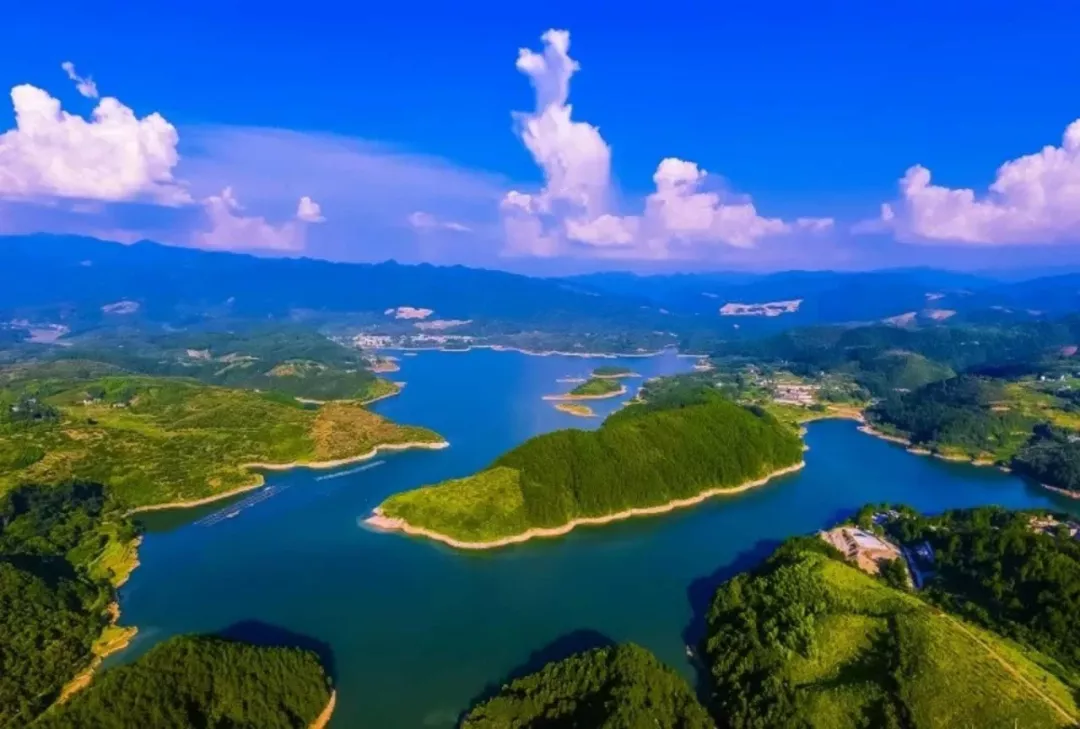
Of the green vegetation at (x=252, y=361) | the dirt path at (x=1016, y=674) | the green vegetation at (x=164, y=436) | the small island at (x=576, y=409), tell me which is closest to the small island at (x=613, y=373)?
the small island at (x=576, y=409)

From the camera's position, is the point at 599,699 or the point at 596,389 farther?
the point at 596,389

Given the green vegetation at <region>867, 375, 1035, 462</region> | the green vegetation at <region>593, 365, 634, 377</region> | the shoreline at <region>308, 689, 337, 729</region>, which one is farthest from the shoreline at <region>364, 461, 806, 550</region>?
the green vegetation at <region>593, 365, 634, 377</region>

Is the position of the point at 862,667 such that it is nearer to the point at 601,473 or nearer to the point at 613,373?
the point at 601,473

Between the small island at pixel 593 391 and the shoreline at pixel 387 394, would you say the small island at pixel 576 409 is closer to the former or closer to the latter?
the small island at pixel 593 391

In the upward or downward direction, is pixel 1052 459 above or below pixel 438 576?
below

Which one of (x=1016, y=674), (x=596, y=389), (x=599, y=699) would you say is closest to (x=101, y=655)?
(x=599, y=699)

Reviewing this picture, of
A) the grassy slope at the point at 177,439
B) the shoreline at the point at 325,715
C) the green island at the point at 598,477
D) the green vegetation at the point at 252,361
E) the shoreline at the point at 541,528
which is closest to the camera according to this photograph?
the shoreline at the point at 325,715

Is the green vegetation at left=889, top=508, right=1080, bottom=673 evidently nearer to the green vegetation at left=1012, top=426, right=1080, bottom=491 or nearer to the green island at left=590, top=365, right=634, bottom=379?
the green vegetation at left=1012, top=426, right=1080, bottom=491
